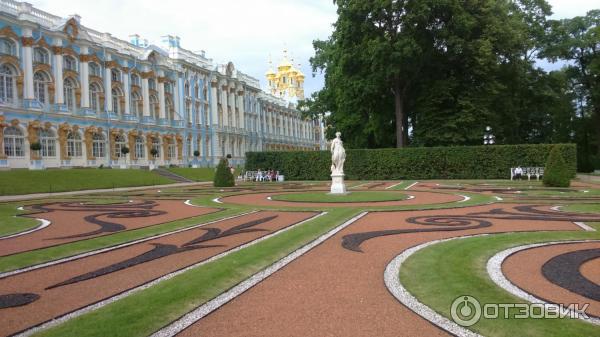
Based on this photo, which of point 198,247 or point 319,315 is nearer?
point 319,315

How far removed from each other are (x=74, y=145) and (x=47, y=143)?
320 cm

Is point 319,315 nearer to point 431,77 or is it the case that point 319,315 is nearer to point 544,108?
point 431,77

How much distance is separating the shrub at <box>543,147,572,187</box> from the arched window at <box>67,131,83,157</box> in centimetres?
4239

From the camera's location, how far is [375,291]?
6480mm

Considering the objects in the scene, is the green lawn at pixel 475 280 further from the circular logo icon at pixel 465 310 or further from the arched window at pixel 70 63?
the arched window at pixel 70 63

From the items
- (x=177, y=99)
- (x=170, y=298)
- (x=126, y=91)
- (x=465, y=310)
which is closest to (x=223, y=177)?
(x=126, y=91)

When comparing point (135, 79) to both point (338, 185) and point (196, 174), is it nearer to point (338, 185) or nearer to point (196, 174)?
point (196, 174)

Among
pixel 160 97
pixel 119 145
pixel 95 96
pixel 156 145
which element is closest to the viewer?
pixel 95 96

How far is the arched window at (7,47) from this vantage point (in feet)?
131

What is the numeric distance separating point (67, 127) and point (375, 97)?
100.0 ft

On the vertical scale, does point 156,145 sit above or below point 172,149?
above

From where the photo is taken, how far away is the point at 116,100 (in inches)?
2121

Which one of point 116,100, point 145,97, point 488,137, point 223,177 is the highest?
point 145,97

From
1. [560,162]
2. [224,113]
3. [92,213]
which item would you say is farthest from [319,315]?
[224,113]
